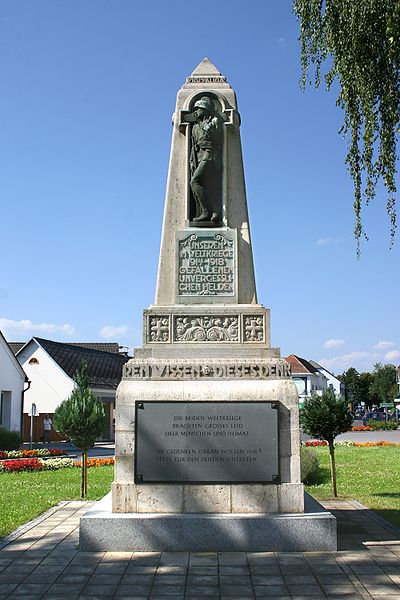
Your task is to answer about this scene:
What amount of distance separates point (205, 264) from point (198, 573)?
12.9ft

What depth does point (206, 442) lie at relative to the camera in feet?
24.8

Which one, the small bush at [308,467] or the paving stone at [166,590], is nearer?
the paving stone at [166,590]

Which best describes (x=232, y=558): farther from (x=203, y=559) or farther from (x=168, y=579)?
(x=168, y=579)

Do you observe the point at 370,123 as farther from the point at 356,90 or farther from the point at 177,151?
the point at 177,151

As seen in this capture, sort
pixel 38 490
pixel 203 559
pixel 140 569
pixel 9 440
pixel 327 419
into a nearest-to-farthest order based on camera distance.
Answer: pixel 140 569
pixel 203 559
pixel 327 419
pixel 38 490
pixel 9 440

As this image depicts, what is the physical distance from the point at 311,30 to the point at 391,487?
9.85 metres

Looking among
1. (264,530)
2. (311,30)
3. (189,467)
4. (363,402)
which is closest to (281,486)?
(264,530)

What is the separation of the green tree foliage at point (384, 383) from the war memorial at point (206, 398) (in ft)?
295

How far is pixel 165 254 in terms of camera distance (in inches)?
336

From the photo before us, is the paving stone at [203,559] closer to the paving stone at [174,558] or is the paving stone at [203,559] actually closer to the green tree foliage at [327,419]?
the paving stone at [174,558]

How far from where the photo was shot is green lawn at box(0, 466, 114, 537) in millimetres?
10250

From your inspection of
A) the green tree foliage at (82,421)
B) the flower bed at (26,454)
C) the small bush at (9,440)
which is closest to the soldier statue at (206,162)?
the green tree foliage at (82,421)

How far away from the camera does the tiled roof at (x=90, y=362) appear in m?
38.5

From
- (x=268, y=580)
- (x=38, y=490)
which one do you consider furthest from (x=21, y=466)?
(x=268, y=580)
